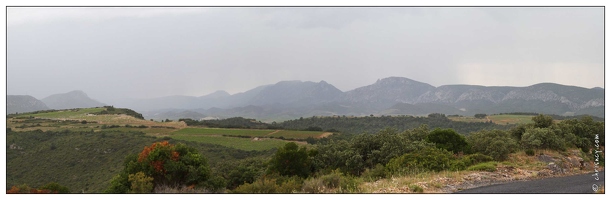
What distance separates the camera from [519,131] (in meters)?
24.7

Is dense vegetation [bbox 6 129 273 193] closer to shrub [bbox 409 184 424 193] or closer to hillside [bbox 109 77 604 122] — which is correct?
shrub [bbox 409 184 424 193]

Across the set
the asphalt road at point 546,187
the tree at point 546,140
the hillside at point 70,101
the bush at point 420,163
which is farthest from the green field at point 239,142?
the hillside at point 70,101

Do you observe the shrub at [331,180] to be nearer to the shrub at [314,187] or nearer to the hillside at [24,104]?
the shrub at [314,187]

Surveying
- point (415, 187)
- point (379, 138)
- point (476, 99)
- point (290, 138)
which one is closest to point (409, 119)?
point (290, 138)

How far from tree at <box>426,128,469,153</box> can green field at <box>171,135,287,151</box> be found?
148ft

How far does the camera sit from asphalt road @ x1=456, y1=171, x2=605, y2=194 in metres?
11.1

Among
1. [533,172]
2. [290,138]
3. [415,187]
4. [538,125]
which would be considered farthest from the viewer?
[290,138]

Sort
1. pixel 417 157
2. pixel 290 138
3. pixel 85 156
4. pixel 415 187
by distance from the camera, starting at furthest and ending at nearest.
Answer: pixel 290 138, pixel 85 156, pixel 417 157, pixel 415 187

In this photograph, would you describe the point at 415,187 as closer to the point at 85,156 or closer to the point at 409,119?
the point at 85,156

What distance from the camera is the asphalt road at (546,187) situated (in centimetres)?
1109

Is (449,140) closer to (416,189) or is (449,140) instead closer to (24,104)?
(416,189)

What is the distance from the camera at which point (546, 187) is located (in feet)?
38.8

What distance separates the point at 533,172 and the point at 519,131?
1144cm

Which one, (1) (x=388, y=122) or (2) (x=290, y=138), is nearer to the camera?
(2) (x=290, y=138)
